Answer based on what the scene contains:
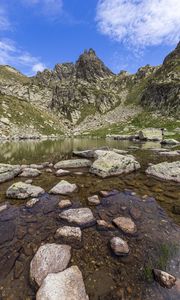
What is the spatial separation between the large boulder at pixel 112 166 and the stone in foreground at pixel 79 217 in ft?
24.1

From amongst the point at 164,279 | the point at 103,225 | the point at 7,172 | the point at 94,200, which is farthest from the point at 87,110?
the point at 164,279

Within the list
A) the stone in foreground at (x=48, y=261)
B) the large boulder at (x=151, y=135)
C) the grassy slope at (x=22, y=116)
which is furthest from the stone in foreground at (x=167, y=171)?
the grassy slope at (x=22, y=116)

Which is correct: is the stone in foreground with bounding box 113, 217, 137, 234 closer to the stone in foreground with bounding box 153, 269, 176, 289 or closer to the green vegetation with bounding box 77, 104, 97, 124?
the stone in foreground with bounding box 153, 269, 176, 289

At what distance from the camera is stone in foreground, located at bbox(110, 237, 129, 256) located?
6.62m

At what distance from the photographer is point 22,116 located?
363 ft

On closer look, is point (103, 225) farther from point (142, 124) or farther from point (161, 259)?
point (142, 124)

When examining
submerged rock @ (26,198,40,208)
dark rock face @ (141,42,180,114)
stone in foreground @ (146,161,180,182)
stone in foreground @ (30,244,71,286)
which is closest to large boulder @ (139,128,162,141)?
stone in foreground @ (146,161,180,182)

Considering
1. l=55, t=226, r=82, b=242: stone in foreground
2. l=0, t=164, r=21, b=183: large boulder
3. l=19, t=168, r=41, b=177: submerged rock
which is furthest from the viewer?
l=19, t=168, r=41, b=177: submerged rock

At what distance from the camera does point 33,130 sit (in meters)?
107

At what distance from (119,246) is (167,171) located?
11.1 metres

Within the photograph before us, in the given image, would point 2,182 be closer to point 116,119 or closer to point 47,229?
A: point 47,229

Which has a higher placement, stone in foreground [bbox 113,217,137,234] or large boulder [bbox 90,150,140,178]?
large boulder [bbox 90,150,140,178]

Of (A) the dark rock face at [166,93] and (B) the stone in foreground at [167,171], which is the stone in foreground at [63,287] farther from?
(A) the dark rock face at [166,93]

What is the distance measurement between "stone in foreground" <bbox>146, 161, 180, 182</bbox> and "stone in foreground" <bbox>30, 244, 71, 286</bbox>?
11581 mm
